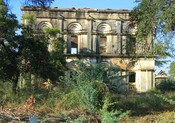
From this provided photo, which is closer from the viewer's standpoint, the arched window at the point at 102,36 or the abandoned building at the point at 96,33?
the abandoned building at the point at 96,33

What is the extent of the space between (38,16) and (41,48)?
16494mm

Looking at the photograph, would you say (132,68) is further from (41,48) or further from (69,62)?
(41,48)

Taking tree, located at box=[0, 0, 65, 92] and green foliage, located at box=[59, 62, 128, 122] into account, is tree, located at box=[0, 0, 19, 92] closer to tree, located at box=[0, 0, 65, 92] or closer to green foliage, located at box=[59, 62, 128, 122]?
tree, located at box=[0, 0, 65, 92]

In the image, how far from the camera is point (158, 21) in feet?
53.2

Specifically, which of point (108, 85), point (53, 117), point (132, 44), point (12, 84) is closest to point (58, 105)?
point (108, 85)

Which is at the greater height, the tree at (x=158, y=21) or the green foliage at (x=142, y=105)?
the tree at (x=158, y=21)

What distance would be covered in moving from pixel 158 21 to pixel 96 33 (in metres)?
19.6

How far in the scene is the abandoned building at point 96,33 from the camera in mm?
34875

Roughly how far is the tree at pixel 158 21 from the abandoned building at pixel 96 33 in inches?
701

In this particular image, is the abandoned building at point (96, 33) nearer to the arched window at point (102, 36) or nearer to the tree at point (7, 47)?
the arched window at point (102, 36)

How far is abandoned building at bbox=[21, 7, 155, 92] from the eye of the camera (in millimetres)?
34875

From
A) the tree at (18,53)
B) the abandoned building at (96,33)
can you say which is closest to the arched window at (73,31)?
the abandoned building at (96,33)

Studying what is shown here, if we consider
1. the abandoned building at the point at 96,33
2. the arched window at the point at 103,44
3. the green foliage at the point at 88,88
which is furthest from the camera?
the arched window at the point at 103,44

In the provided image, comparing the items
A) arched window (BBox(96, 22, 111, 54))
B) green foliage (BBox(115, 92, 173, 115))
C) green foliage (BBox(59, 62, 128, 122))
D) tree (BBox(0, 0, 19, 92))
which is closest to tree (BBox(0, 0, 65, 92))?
tree (BBox(0, 0, 19, 92))
